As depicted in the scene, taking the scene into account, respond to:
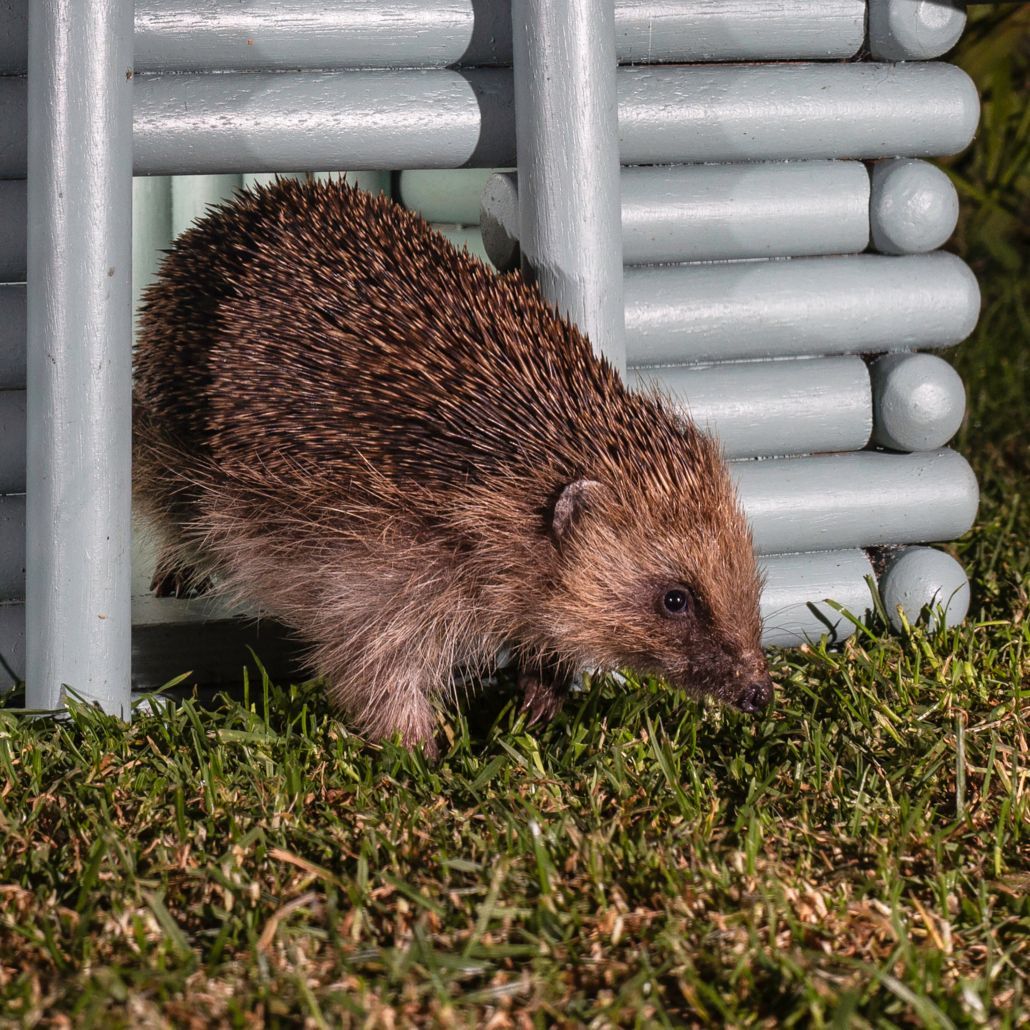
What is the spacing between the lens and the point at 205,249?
4.31 meters

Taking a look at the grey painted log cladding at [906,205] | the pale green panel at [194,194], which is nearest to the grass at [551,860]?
the grey painted log cladding at [906,205]

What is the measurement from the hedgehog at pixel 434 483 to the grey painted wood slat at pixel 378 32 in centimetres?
50

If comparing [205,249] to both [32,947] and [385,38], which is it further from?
[32,947]

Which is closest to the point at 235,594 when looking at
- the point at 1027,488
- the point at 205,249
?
the point at 205,249

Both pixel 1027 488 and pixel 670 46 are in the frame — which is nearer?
pixel 670 46

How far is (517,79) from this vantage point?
13.3ft

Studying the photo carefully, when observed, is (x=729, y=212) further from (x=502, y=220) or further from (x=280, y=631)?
(x=280, y=631)

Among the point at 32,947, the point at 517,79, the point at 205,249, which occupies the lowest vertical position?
the point at 32,947

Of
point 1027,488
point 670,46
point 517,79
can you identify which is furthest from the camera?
point 1027,488

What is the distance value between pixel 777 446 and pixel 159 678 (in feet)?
7.48

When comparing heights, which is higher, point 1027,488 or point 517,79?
point 517,79

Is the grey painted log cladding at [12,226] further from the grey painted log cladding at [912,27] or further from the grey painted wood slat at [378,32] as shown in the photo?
the grey painted log cladding at [912,27]

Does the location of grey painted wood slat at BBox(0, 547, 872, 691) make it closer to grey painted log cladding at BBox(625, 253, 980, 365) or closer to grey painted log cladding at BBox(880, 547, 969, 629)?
grey painted log cladding at BBox(880, 547, 969, 629)

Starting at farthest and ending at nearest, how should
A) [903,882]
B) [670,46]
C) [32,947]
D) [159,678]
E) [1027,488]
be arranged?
[1027,488] → [159,678] → [670,46] → [903,882] → [32,947]
